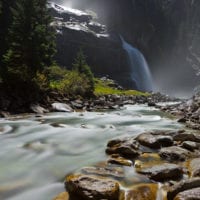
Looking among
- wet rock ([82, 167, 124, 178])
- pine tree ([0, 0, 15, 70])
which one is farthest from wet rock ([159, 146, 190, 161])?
pine tree ([0, 0, 15, 70])

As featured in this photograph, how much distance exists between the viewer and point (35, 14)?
150 feet

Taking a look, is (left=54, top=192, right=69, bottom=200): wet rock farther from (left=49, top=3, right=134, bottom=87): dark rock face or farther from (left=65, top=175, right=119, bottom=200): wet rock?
(left=49, top=3, right=134, bottom=87): dark rock face

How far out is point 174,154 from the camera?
14625 millimetres

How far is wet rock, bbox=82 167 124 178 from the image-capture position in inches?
475

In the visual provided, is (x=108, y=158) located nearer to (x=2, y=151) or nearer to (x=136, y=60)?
(x=2, y=151)

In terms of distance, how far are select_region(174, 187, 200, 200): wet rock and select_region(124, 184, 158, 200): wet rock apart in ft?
3.63

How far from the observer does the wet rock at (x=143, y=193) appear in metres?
10.1

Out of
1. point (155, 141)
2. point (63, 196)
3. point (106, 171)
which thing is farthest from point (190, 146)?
point (63, 196)

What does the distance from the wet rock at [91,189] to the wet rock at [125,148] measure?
4536 mm

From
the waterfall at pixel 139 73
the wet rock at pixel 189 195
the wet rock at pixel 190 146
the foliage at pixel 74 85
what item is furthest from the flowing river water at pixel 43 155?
the waterfall at pixel 139 73

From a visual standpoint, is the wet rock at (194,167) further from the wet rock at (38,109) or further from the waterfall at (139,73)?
the waterfall at (139,73)

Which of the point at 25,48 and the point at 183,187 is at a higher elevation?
the point at 25,48

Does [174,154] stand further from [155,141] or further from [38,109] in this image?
[38,109]

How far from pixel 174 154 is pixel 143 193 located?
4821 mm
